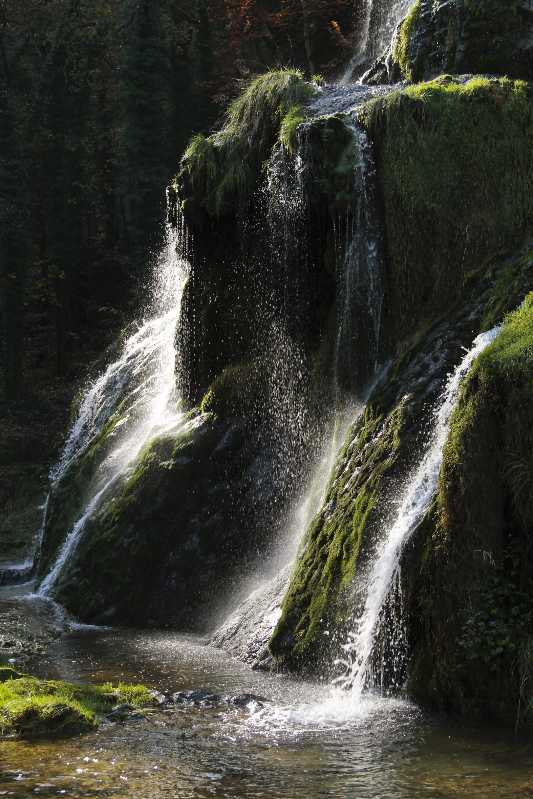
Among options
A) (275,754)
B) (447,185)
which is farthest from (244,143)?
(275,754)

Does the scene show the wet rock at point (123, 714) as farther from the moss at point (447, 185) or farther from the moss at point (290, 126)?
the moss at point (290, 126)

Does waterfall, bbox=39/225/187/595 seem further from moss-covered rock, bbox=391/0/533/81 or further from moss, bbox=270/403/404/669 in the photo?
moss, bbox=270/403/404/669

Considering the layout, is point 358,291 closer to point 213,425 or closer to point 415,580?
point 213,425

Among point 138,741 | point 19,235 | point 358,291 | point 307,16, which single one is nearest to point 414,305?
point 358,291

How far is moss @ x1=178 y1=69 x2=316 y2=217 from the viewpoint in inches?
530

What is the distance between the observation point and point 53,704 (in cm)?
670

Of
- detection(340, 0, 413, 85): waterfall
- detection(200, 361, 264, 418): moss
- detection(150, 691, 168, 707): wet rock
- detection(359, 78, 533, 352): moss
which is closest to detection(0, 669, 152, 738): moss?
detection(150, 691, 168, 707): wet rock

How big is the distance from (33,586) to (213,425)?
5.13 meters

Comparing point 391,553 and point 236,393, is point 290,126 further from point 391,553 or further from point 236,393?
point 391,553

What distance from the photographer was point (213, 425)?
13.8 meters

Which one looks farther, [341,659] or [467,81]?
[467,81]

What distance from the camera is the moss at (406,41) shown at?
1427 centimetres

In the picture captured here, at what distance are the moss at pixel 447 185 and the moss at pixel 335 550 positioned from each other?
1.97 meters

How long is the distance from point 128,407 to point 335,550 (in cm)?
913
